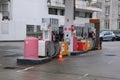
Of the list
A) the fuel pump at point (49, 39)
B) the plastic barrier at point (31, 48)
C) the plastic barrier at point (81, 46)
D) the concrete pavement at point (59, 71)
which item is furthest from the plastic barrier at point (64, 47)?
the plastic barrier at point (31, 48)

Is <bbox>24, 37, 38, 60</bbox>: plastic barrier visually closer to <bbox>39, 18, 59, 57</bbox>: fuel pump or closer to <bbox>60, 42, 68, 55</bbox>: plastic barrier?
<bbox>39, 18, 59, 57</bbox>: fuel pump

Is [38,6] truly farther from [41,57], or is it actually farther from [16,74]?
[16,74]

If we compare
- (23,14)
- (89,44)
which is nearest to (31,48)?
(89,44)

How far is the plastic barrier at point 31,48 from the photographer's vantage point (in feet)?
56.1

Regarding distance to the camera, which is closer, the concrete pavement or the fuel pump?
the concrete pavement

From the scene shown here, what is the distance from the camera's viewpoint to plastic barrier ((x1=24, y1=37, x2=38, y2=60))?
56.1ft

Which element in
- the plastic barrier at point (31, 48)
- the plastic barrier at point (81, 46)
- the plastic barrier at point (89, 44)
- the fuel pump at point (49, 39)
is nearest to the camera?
the plastic barrier at point (31, 48)

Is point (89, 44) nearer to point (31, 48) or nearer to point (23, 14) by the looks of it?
point (31, 48)

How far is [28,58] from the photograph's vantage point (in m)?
17.0

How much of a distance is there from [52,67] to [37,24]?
39.7 m

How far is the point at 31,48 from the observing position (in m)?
17.2

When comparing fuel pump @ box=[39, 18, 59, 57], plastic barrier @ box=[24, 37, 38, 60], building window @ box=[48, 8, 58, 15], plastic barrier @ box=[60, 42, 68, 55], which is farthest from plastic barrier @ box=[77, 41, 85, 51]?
building window @ box=[48, 8, 58, 15]

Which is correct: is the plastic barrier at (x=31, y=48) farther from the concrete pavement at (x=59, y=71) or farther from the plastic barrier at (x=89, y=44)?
Result: the plastic barrier at (x=89, y=44)

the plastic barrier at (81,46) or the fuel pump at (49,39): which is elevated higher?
the fuel pump at (49,39)
